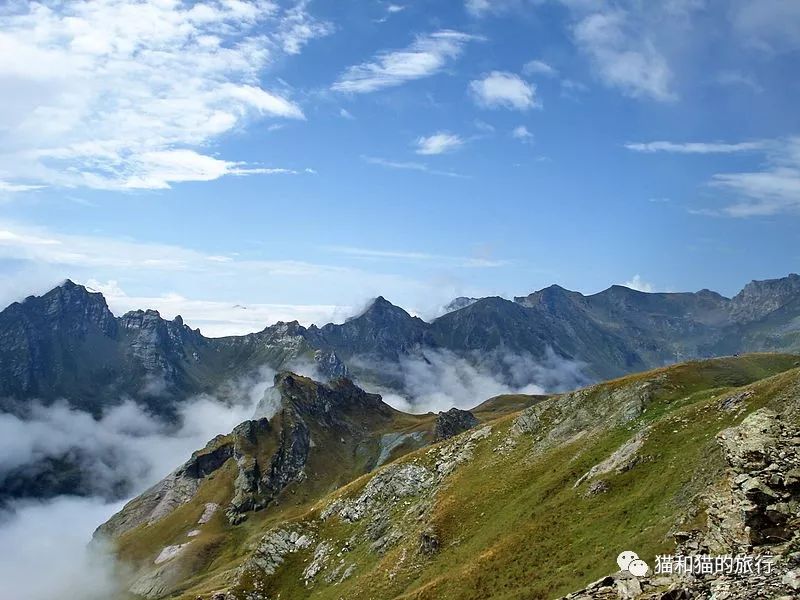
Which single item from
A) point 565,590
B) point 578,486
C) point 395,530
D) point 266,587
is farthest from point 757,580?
point 266,587

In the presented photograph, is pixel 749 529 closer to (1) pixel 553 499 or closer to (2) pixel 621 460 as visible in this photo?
(2) pixel 621 460

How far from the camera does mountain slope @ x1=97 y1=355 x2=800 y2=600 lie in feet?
160

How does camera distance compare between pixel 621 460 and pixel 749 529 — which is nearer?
pixel 749 529

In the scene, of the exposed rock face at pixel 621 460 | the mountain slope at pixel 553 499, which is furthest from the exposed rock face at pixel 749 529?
the exposed rock face at pixel 621 460

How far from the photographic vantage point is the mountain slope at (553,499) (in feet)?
160

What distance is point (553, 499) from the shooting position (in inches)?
2749

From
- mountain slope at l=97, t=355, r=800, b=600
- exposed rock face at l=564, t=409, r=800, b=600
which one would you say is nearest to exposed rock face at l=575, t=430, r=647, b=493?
mountain slope at l=97, t=355, r=800, b=600

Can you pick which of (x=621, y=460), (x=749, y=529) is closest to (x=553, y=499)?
(x=621, y=460)

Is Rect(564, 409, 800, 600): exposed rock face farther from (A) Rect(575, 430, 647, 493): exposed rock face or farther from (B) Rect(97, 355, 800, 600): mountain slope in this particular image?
(A) Rect(575, 430, 647, 493): exposed rock face

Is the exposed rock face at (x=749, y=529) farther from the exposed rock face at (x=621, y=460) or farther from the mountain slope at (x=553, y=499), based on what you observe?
the exposed rock face at (x=621, y=460)

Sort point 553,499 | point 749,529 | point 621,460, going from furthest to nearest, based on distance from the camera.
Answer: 1. point 553,499
2. point 621,460
3. point 749,529

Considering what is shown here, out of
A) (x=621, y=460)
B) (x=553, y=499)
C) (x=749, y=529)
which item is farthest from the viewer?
(x=553, y=499)

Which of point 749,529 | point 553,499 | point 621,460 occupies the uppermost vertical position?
point 749,529

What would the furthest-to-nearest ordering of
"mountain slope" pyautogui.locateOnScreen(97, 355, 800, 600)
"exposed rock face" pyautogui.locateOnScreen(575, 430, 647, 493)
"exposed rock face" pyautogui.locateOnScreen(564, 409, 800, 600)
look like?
"exposed rock face" pyautogui.locateOnScreen(575, 430, 647, 493)
"mountain slope" pyautogui.locateOnScreen(97, 355, 800, 600)
"exposed rock face" pyautogui.locateOnScreen(564, 409, 800, 600)
